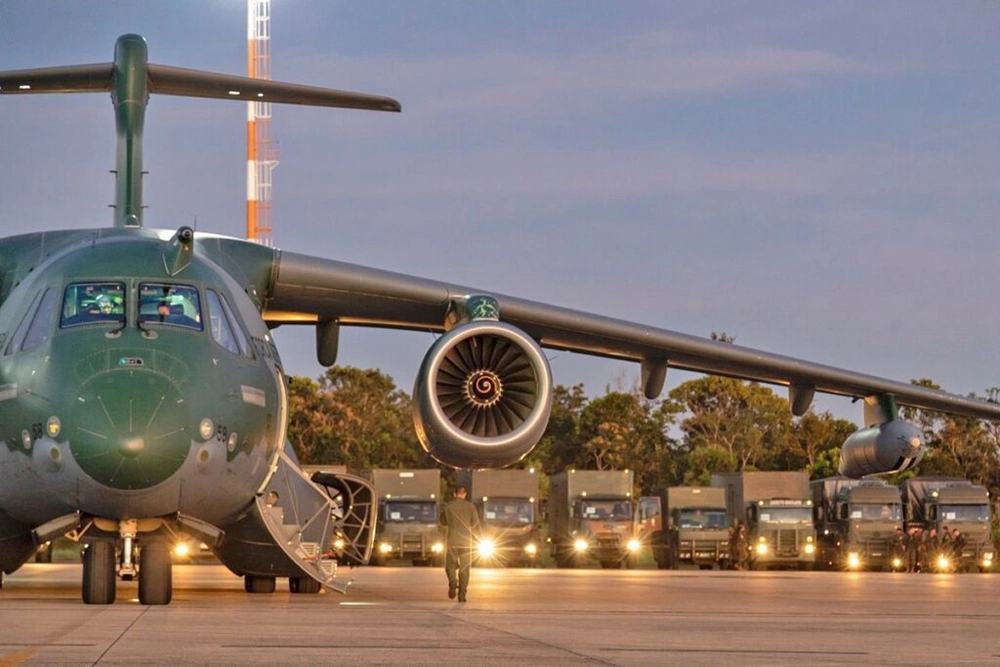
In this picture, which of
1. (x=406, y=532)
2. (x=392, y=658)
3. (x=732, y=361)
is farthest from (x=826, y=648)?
(x=406, y=532)

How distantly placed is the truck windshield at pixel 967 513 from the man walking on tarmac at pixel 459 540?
33.8 m

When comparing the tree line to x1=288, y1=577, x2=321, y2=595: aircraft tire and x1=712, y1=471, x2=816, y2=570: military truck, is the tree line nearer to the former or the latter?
x1=712, y1=471, x2=816, y2=570: military truck

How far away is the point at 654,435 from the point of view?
279ft

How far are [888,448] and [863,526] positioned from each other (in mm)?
28313

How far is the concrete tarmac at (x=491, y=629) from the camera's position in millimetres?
11078

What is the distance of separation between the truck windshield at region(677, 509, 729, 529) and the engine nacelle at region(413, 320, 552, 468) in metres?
33.1

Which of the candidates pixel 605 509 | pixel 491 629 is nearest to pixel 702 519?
pixel 605 509

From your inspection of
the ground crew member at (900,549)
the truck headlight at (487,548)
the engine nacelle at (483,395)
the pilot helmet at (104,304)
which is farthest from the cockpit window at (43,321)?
the ground crew member at (900,549)

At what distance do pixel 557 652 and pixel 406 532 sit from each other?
129ft

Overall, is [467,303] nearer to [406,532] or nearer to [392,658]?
[392,658]

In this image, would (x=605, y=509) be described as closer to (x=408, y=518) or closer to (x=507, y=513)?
(x=507, y=513)

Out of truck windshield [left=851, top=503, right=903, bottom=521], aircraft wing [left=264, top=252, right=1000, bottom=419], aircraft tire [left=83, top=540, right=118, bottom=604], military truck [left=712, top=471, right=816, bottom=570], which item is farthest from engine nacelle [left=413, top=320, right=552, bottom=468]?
truck windshield [left=851, top=503, right=903, bottom=521]

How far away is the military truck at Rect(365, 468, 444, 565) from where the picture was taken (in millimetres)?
50344

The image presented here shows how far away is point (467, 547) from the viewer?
63.2ft
